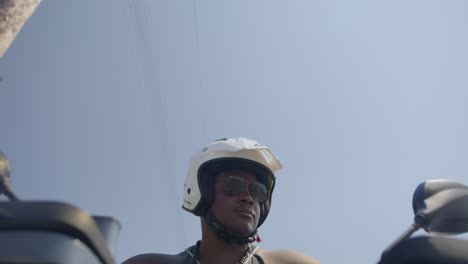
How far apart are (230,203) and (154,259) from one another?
79 cm

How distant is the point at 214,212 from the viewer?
309cm

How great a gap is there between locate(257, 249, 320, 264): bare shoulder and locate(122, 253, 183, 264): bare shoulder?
0.74m

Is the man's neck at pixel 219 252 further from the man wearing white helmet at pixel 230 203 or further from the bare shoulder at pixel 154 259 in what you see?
the bare shoulder at pixel 154 259

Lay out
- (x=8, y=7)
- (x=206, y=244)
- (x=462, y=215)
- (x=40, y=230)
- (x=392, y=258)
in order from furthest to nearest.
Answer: (x=8, y=7)
(x=206, y=244)
(x=462, y=215)
(x=392, y=258)
(x=40, y=230)

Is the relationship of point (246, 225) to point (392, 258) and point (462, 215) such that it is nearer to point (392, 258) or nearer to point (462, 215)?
point (462, 215)

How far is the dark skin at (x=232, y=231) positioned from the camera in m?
2.96

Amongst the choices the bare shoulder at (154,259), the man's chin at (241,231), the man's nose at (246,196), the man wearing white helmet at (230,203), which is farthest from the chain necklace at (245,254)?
the man's nose at (246,196)

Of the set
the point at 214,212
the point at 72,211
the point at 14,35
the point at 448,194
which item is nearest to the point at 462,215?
the point at 448,194

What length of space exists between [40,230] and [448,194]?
131cm

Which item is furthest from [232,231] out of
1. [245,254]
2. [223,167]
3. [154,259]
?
[154,259]

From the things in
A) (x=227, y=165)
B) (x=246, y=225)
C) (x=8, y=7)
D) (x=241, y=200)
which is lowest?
(x=246, y=225)

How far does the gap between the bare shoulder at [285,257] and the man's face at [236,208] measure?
14.1 inches

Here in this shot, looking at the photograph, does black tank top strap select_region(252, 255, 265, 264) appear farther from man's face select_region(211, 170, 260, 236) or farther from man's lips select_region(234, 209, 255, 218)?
man's lips select_region(234, 209, 255, 218)

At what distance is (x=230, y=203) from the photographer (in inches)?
118
